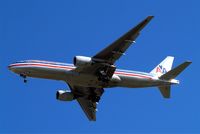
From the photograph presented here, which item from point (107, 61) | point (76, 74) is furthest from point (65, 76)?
point (107, 61)

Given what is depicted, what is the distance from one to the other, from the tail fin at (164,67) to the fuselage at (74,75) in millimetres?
3839

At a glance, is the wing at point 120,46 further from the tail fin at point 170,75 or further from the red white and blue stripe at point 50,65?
the tail fin at point 170,75

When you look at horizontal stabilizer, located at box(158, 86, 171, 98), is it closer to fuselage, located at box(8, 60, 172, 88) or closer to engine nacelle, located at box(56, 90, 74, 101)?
fuselage, located at box(8, 60, 172, 88)

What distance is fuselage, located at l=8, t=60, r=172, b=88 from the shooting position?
214 feet

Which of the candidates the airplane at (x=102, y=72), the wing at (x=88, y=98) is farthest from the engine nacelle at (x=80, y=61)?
the wing at (x=88, y=98)

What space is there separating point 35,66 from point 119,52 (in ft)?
34.4

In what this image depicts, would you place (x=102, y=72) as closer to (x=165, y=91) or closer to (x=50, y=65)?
(x=50, y=65)

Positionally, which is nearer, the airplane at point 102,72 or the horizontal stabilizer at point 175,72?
the airplane at point 102,72

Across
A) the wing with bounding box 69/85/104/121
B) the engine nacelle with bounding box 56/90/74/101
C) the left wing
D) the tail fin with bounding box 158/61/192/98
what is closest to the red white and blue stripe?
the left wing

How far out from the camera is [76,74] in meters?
66.1

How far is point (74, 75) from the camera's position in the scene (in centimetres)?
6612

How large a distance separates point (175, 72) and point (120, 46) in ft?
32.5

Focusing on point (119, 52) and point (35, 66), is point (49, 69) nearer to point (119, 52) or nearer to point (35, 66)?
point (35, 66)

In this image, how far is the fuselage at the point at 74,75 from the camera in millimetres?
65375
